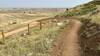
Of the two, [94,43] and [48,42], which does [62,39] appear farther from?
[94,43]

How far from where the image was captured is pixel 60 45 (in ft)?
77.6

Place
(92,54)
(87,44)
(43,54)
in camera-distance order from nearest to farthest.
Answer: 1. (92,54)
2. (43,54)
3. (87,44)

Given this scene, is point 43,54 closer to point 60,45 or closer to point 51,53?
Result: point 51,53

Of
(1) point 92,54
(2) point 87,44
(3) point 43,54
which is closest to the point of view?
(1) point 92,54

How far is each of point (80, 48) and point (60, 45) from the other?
8.12 feet

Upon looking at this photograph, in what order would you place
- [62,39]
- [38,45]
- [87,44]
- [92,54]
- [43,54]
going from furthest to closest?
[62,39] < [38,45] < [87,44] < [43,54] < [92,54]

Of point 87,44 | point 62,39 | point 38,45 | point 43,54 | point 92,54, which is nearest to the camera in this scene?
point 92,54

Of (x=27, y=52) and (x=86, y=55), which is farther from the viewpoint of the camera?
(x=27, y=52)

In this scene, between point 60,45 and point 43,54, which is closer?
Answer: point 43,54

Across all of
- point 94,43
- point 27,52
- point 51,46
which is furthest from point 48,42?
point 94,43

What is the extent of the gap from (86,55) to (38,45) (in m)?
5.66

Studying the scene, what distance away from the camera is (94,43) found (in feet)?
69.4

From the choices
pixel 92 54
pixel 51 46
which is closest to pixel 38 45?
pixel 51 46

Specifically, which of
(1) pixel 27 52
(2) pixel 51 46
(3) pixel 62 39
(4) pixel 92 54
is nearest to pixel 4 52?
(1) pixel 27 52
